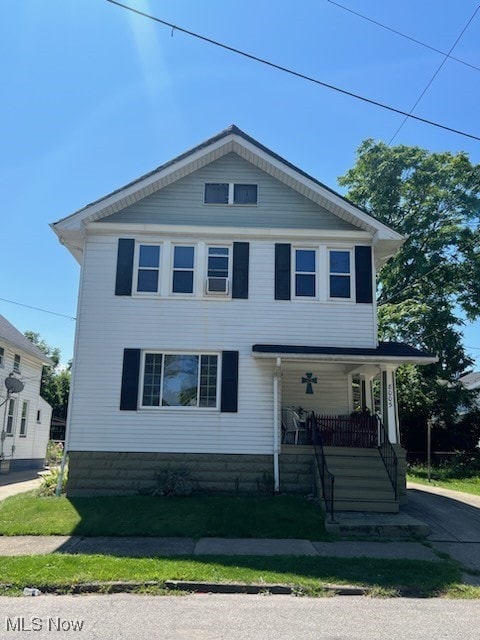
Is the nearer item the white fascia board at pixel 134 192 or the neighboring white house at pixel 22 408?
the white fascia board at pixel 134 192

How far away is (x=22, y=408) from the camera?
86.6 ft

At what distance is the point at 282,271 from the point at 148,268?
3498 mm

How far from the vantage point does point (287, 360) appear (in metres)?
13.1

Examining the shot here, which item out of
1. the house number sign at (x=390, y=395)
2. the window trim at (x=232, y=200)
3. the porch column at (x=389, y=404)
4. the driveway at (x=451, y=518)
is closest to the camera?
the driveway at (x=451, y=518)

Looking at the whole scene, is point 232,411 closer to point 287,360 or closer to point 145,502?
point 287,360

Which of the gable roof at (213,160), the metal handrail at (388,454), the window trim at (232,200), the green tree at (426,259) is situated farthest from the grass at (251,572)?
the green tree at (426,259)

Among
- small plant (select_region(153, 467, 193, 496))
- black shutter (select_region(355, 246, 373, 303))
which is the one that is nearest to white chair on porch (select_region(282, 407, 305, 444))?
small plant (select_region(153, 467, 193, 496))

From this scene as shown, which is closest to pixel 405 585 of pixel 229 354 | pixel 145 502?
pixel 145 502

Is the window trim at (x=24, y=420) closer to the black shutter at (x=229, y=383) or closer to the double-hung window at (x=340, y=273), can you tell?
the black shutter at (x=229, y=383)

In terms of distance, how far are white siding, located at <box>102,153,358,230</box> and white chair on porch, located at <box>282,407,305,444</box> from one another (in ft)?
16.2

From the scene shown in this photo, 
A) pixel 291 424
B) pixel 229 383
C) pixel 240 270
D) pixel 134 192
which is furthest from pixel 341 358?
pixel 134 192

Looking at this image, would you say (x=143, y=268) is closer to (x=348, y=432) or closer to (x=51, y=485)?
(x=51, y=485)

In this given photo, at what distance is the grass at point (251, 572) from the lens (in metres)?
6.71

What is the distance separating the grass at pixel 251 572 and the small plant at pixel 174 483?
14.2 feet
